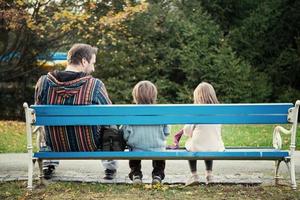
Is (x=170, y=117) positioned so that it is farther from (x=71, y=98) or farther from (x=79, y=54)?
(x=79, y=54)

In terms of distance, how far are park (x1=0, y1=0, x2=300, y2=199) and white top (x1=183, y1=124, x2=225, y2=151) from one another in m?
0.01

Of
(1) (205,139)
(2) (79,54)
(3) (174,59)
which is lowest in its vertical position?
(1) (205,139)

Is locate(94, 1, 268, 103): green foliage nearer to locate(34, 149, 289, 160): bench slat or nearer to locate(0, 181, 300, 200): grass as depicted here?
locate(0, 181, 300, 200): grass

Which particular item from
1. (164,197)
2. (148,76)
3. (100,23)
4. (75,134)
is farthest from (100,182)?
(148,76)

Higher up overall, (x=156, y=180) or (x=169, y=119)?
(x=169, y=119)

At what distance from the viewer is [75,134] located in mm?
5758

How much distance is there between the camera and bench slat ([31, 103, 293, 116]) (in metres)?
5.46

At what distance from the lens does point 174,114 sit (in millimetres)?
5469

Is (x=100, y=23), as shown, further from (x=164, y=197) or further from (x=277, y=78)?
(x=164, y=197)

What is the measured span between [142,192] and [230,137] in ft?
21.6

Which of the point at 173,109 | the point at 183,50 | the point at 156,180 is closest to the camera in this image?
the point at 173,109

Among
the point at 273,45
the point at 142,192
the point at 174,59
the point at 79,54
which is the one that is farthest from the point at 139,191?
the point at 273,45

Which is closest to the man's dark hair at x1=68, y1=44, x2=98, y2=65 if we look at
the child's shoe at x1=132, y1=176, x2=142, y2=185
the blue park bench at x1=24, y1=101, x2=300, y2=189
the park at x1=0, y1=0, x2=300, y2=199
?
the park at x1=0, y1=0, x2=300, y2=199

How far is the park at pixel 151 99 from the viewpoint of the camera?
18.1 ft
